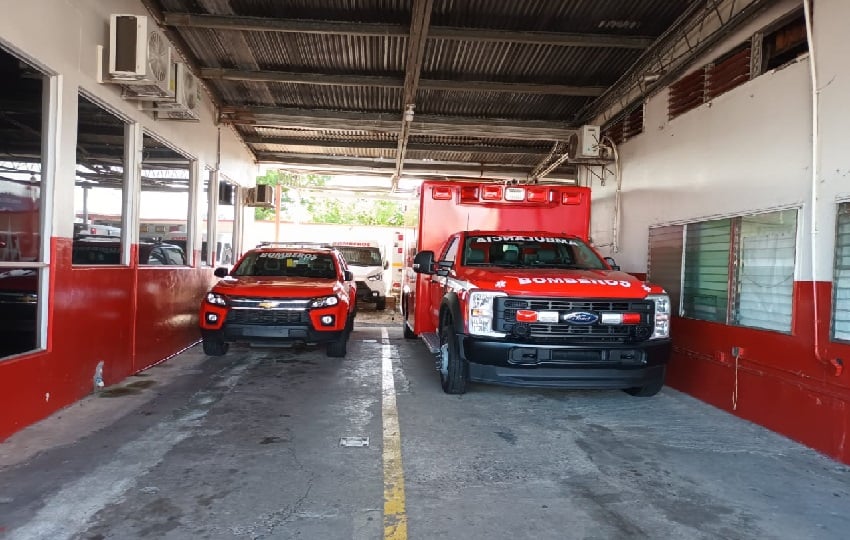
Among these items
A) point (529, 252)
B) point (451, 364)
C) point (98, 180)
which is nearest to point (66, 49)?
point (98, 180)

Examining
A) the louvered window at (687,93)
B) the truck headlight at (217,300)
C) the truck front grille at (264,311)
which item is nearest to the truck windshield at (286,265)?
the truck headlight at (217,300)

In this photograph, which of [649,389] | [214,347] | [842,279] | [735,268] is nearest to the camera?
[842,279]

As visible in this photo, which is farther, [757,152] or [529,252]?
[529,252]

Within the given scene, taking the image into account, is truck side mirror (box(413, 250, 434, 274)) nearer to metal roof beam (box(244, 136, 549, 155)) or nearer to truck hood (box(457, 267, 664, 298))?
truck hood (box(457, 267, 664, 298))

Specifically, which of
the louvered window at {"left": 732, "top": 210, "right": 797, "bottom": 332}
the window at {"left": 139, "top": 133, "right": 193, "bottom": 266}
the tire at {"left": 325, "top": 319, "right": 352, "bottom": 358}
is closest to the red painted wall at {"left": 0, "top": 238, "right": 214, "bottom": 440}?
the window at {"left": 139, "top": 133, "right": 193, "bottom": 266}

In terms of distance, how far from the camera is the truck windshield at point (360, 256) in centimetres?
1736

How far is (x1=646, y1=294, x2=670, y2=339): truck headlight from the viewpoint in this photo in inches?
246

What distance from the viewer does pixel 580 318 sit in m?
6.04

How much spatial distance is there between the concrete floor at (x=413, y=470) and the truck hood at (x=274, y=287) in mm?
1493

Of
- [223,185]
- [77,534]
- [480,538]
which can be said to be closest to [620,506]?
[480,538]

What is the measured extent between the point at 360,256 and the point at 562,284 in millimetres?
11792

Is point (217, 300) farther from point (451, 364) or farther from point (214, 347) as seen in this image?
point (451, 364)

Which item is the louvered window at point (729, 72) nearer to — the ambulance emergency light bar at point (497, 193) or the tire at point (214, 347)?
the ambulance emergency light bar at point (497, 193)

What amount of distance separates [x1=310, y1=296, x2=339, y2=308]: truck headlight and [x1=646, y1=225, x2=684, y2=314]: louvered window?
4386mm
